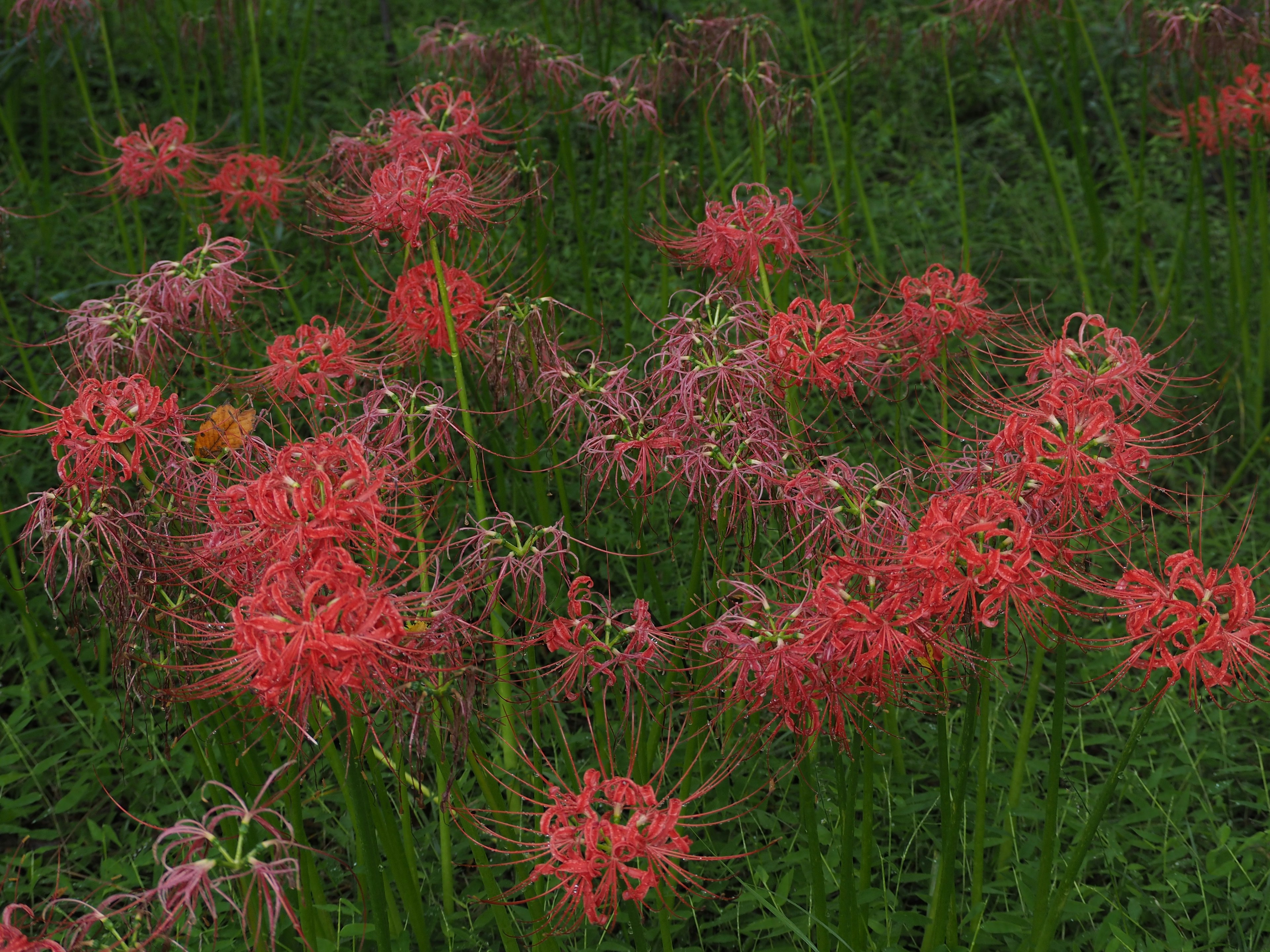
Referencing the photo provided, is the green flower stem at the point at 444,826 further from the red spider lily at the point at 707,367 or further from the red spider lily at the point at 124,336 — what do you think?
the red spider lily at the point at 124,336

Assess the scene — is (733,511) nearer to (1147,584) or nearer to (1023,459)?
(1023,459)

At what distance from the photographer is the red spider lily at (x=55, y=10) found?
149 inches

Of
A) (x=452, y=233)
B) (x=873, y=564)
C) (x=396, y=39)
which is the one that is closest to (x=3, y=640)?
(x=452, y=233)

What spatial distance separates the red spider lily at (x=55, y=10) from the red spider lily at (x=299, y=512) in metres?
2.71

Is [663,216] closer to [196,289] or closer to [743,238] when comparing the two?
[743,238]

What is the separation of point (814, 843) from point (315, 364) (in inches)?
55.7

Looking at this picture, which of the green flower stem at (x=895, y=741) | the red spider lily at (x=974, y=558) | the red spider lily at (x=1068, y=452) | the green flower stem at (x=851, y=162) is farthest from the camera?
the green flower stem at (x=851, y=162)

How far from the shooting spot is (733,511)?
2.07 metres

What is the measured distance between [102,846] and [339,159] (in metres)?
1.92

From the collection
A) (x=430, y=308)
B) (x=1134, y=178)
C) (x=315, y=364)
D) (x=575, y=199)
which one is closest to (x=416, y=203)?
(x=430, y=308)

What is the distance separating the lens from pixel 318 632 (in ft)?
5.01

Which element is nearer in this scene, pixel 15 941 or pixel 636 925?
pixel 15 941

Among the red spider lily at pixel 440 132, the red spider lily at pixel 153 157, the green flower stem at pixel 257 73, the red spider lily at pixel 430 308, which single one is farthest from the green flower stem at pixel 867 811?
the green flower stem at pixel 257 73

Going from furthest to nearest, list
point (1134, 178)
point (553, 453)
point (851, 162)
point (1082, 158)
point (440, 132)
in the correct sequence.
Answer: point (1134, 178)
point (1082, 158)
point (851, 162)
point (553, 453)
point (440, 132)
